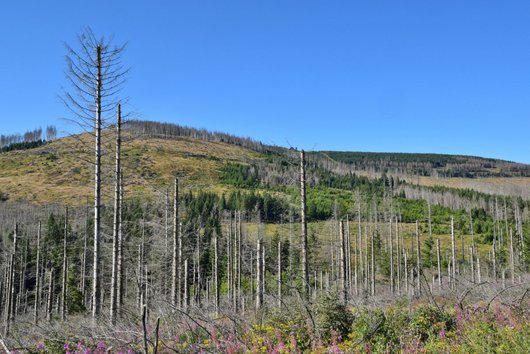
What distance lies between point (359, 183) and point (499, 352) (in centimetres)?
14398

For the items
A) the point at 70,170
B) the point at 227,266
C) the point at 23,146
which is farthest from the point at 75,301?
the point at 23,146

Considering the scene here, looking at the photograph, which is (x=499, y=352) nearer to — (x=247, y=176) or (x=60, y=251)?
(x=60, y=251)

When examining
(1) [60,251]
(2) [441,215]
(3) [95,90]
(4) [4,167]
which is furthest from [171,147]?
(3) [95,90]

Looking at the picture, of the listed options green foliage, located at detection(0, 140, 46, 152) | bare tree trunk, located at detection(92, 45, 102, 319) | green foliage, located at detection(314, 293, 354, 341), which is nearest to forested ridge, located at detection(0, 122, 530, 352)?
green foliage, located at detection(314, 293, 354, 341)

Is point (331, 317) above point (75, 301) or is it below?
above

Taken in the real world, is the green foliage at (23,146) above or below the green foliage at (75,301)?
above

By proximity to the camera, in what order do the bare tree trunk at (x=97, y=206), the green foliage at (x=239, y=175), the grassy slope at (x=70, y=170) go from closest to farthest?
the bare tree trunk at (x=97, y=206), the grassy slope at (x=70, y=170), the green foliage at (x=239, y=175)

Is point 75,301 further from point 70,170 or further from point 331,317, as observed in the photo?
point 70,170

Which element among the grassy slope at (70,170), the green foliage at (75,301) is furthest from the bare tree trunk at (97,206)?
the grassy slope at (70,170)

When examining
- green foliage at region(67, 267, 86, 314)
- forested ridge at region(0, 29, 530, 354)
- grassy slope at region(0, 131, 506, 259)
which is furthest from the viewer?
grassy slope at region(0, 131, 506, 259)

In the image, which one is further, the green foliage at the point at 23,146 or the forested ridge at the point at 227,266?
the green foliage at the point at 23,146

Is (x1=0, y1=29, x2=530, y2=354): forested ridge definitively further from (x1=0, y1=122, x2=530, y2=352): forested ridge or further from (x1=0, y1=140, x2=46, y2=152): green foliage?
(x1=0, y1=140, x2=46, y2=152): green foliage

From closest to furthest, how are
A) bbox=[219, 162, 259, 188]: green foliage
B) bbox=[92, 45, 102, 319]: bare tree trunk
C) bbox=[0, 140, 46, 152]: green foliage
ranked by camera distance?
1. bbox=[92, 45, 102, 319]: bare tree trunk
2. bbox=[219, 162, 259, 188]: green foliage
3. bbox=[0, 140, 46, 152]: green foliage

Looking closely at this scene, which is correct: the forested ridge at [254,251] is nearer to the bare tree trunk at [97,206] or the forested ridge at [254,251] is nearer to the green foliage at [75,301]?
the green foliage at [75,301]
